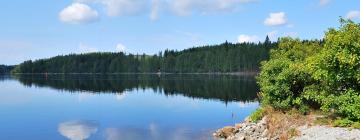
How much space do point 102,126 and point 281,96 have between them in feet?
68.0

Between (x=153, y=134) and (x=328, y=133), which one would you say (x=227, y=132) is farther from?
(x=328, y=133)

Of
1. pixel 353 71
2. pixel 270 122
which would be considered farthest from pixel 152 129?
pixel 353 71

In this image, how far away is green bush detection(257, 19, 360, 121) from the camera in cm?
2417

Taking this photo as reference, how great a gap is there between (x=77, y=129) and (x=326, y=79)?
26109mm

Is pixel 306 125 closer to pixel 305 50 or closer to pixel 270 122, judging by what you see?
pixel 270 122

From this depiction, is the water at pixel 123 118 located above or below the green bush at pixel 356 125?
below

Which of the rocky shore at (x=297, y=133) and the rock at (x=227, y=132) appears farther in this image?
the rock at (x=227, y=132)

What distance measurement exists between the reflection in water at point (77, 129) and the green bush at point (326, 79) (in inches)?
666

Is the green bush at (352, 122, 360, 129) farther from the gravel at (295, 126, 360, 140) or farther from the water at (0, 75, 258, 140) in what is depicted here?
the water at (0, 75, 258, 140)

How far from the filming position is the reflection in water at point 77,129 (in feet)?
128

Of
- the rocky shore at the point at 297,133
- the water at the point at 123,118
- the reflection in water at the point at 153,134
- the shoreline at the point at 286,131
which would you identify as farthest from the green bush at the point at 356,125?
the water at the point at 123,118

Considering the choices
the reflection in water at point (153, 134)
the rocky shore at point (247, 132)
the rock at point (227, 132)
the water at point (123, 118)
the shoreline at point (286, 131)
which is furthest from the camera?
the water at point (123, 118)

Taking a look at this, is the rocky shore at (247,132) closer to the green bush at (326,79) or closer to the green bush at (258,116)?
the green bush at (258,116)

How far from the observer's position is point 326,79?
26.0 meters
